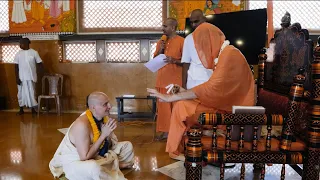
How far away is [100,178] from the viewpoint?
7.57 ft

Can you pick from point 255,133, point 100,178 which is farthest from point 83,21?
point 255,133

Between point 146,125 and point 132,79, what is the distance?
1.37 meters

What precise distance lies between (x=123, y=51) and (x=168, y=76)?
2.53 meters

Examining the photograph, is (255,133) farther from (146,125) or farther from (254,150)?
(146,125)

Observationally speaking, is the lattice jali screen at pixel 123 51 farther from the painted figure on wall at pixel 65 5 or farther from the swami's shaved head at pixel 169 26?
the swami's shaved head at pixel 169 26

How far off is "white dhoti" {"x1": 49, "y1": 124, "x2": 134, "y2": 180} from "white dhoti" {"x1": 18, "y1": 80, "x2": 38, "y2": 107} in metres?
3.83

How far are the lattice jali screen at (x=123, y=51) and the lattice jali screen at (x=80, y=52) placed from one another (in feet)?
1.11

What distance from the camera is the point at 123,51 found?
20.2 ft

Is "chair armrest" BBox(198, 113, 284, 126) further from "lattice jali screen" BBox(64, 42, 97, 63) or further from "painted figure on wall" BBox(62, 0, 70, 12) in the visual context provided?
"painted figure on wall" BBox(62, 0, 70, 12)

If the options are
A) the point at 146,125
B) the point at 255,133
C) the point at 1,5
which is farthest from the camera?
the point at 1,5

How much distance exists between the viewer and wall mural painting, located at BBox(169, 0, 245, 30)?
5.66m

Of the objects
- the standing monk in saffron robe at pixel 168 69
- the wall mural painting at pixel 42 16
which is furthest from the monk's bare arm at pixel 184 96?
the wall mural painting at pixel 42 16

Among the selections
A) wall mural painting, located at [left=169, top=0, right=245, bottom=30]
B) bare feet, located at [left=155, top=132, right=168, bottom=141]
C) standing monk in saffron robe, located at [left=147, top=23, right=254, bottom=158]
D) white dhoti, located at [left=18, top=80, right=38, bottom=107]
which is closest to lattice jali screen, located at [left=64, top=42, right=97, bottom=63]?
white dhoti, located at [left=18, top=80, right=38, bottom=107]

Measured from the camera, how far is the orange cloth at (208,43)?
240 cm
